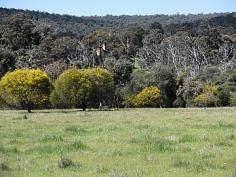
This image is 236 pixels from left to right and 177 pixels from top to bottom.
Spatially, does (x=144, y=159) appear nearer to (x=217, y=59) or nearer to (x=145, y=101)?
(x=145, y=101)

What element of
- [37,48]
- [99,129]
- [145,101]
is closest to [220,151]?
[99,129]

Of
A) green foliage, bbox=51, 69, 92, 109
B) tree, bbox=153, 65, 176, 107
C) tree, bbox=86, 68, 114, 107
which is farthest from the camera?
tree, bbox=153, 65, 176, 107

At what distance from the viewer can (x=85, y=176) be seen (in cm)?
1280

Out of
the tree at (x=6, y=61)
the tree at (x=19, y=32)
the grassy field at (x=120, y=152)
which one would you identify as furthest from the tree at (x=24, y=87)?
the tree at (x=19, y=32)

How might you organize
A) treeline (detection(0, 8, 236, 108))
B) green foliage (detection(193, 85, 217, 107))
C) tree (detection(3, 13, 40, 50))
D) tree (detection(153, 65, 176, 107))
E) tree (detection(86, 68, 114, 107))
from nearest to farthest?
tree (detection(86, 68, 114, 107)) < green foliage (detection(193, 85, 217, 107)) < treeline (detection(0, 8, 236, 108)) < tree (detection(153, 65, 176, 107)) < tree (detection(3, 13, 40, 50))

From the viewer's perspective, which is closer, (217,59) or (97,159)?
(97,159)

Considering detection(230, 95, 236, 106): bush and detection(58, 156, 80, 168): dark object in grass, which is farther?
detection(230, 95, 236, 106): bush

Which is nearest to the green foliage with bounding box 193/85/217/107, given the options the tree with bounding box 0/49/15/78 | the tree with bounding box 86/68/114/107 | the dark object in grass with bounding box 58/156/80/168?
the tree with bounding box 86/68/114/107

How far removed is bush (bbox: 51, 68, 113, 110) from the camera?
60219mm

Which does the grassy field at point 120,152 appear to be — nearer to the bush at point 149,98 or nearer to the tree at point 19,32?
the bush at point 149,98

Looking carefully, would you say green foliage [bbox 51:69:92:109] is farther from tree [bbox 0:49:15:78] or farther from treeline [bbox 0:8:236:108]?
tree [bbox 0:49:15:78]

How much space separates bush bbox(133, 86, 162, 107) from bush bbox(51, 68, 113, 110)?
1344 cm

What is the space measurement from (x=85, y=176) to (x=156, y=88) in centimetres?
6475

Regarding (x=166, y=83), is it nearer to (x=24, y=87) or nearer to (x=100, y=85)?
(x=100, y=85)
